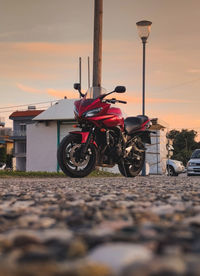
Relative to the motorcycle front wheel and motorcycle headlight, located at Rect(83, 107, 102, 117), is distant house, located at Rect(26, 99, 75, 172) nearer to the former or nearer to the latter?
motorcycle headlight, located at Rect(83, 107, 102, 117)

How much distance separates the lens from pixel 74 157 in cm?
683

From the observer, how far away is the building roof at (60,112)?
1955 cm

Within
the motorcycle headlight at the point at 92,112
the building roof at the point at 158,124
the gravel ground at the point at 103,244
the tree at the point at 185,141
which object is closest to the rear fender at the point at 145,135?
the motorcycle headlight at the point at 92,112

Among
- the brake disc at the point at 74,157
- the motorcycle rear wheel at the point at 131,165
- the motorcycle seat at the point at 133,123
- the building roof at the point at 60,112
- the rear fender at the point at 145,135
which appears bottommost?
the motorcycle rear wheel at the point at 131,165

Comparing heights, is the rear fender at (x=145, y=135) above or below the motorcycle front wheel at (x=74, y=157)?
above

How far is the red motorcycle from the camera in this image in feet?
22.4

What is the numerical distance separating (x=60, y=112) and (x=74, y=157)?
13146 mm

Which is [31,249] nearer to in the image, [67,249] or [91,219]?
[67,249]

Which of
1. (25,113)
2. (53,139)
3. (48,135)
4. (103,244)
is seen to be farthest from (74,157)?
(25,113)

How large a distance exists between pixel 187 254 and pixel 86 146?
565 cm

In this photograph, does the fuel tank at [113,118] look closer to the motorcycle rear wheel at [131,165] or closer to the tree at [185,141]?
the motorcycle rear wheel at [131,165]

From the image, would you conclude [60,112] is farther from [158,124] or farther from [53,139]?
[158,124]

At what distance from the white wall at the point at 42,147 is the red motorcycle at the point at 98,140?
1205 centimetres

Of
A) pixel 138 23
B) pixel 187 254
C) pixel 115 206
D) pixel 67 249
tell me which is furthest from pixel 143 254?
pixel 138 23
